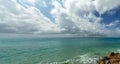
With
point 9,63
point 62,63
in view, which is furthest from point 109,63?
point 9,63

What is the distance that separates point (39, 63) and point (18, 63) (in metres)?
4.70

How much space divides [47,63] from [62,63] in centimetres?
305

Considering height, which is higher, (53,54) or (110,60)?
(110,60)

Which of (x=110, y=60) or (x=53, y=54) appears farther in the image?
(x=53, y=54)

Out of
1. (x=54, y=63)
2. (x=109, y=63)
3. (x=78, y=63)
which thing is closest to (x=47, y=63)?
(x=54, y=63)

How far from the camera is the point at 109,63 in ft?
74.8

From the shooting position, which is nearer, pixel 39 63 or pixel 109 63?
pixel 109 63

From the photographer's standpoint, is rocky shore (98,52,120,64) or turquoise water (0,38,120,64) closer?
rocky shore (98,52,120,64)

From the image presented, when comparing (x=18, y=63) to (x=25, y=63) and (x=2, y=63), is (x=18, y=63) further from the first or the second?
(x=2, y=63)

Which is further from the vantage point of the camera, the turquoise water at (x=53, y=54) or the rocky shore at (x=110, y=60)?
the turquoise water at (x=53, y=54)

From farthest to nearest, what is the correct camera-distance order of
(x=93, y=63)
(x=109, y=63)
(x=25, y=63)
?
(x=25, y=63), (x=93, y=63), (x=109, y=63)

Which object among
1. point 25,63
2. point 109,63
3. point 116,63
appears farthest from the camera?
point 25,63

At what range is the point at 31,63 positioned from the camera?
29.4 metres

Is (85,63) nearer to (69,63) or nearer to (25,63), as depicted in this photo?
(69,63)
